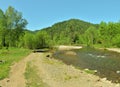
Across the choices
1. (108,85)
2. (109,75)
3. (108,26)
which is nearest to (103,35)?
(108,26)

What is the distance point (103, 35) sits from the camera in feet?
397

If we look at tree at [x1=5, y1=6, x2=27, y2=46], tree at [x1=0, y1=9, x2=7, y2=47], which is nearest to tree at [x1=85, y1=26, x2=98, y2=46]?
tree at [x1=5, y1=6, x2=27, y2=46]

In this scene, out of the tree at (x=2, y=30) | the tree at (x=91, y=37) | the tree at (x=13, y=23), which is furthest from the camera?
the tree at (x=91, y=37)

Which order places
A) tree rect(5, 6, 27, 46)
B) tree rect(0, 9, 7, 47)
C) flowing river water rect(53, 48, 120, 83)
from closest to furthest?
flowing river water rect(53, 48, 120, 83) < tree rect(0, 9, 7, 47) < tree rect(5, 6, 27, 46)

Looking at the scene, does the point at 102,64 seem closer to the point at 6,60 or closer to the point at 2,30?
the point at 6,60

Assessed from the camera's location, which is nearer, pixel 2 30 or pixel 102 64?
pixel 102 64

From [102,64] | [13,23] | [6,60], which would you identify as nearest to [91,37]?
[13,23]

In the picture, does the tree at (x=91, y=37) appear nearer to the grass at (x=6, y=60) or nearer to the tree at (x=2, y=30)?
the tree at (x=2, y=30)

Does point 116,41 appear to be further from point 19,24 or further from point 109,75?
point 109,75

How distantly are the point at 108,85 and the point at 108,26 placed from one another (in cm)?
9407

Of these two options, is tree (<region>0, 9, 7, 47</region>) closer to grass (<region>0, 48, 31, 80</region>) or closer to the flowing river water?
grass (<region>0, 48, 31, 80</region>)

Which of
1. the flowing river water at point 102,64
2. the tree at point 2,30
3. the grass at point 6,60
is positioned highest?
the tree at point 2,30

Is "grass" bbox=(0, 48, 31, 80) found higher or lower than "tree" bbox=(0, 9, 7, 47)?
lower

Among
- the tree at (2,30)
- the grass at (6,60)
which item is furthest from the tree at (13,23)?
the grass at (6,60)
